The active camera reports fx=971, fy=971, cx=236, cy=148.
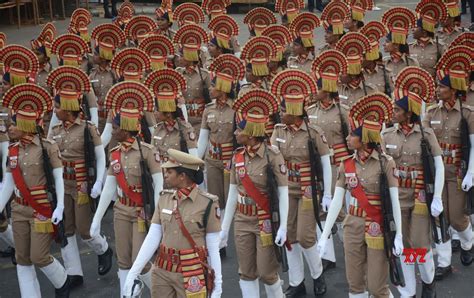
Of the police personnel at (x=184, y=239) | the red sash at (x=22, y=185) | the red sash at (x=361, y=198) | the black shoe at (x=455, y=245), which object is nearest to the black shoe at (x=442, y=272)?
the black shoe at (x=455, y=245)

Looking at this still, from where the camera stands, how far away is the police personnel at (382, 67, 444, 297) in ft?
31.8

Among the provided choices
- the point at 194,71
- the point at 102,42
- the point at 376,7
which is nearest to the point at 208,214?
the point at 194,71

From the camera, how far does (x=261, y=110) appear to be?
9367 mm

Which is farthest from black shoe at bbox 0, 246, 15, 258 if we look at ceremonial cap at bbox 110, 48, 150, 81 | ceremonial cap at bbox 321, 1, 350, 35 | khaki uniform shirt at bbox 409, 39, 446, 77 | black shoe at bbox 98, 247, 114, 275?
khaki uniform shirt at bbox 409, 39, 446, 77

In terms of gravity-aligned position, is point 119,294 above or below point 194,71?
below

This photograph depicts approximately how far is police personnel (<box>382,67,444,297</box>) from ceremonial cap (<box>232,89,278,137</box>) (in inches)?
52.0

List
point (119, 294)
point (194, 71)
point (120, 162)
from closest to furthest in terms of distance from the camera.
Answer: point (120, 162) < point (119, 294) < point (194, 71)

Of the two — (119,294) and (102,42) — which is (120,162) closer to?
(119,294)

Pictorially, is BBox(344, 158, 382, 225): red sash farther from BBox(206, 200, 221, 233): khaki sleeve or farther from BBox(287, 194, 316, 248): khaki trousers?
BBox(206, 200, 221, 233): khaki sleeve

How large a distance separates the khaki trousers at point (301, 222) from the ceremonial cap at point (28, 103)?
2.77 m

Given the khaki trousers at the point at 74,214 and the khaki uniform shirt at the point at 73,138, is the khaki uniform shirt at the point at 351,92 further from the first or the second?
the khaki trousers at the point at 74,214

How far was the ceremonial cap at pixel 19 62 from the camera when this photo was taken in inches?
504

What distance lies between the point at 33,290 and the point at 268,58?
178 inches

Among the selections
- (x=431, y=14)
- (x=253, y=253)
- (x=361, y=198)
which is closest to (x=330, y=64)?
(x=361, y=198)
